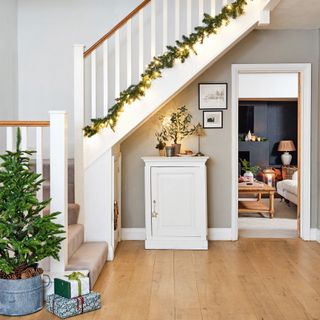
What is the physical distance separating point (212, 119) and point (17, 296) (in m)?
3.34

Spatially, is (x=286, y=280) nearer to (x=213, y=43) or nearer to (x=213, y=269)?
(x=213, y=269)

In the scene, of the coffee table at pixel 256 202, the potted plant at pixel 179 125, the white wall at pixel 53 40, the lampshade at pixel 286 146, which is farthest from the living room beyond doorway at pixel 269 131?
the white wall at pixel 53 40

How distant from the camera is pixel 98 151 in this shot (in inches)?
199

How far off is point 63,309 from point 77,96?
2251mm

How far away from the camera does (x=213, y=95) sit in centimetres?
598

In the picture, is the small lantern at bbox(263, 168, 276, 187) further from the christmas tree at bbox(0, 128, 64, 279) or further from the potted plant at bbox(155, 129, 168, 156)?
the christmas tree at bbox(0, 128, 64, 279)

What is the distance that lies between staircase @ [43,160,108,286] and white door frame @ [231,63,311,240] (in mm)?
1907

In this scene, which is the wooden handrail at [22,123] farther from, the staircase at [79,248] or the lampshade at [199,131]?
the lampshade at [199,131]

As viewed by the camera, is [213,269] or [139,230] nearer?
[213,269]

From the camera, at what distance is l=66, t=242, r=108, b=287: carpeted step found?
13.3 feet

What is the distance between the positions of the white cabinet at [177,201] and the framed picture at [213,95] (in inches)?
31.9

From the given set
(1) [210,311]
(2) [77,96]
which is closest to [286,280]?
(1) [210,311]

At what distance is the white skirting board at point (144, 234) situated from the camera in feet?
19.8

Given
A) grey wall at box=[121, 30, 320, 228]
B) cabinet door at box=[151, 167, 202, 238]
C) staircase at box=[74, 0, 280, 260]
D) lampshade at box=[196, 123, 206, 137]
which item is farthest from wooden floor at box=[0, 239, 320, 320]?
lampshade at box=[196, 123, 206, 137]
